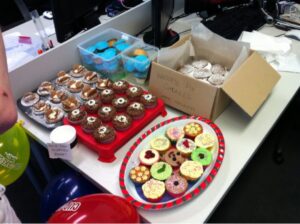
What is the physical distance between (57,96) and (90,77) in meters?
0.17

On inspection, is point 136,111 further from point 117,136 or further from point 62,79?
point 62,79

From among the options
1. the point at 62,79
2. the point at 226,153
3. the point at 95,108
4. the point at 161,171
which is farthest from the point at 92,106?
the point at 226,153

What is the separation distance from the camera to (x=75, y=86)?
1215 mm

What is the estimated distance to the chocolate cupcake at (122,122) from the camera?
1.02 m

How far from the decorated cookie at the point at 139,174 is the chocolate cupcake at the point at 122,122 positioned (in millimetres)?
169

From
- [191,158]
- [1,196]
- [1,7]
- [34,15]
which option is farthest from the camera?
[1,7]

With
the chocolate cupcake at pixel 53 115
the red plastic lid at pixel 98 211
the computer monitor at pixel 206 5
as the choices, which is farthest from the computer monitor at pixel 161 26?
the red plastic lid at pixel 98 211

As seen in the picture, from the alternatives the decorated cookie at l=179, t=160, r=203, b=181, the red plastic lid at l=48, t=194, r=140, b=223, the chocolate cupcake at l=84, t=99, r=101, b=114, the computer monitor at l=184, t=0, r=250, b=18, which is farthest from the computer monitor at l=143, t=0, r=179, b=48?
the red plastic lid at l=48, t=194, r=140, b=223

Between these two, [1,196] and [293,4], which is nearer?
[1,196]

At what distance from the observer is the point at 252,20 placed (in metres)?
1.64

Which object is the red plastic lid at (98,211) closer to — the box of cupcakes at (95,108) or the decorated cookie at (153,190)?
the decorated cookie at (153,190)

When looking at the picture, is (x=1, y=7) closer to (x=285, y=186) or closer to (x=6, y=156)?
(x=6, y=156)

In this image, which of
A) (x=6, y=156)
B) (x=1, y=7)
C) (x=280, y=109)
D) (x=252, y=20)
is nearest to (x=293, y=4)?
(x=252, y=20)

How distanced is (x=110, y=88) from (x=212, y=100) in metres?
0.44
